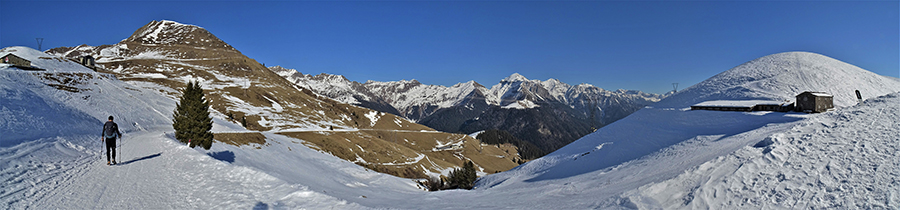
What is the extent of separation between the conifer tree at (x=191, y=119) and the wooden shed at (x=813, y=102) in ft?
194

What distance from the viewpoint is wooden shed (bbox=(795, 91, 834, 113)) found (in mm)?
36344

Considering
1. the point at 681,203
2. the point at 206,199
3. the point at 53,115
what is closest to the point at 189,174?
the point at 206,199

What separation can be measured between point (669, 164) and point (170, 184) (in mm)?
24808

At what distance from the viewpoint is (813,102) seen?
36.5 m

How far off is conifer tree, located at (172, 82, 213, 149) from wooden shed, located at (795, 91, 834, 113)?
194 feet

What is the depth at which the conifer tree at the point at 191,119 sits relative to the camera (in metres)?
31.6

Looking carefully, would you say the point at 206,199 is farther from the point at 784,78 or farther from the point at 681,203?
the point at 784,78

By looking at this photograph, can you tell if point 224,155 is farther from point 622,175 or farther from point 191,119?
point 622,175

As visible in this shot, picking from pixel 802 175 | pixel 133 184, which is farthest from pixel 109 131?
pixel 802 175

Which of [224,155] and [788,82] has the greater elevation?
[788,82]

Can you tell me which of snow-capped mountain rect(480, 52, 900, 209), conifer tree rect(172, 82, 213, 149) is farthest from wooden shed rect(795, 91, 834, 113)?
conifer tree rect(172, 82, 213, 149)

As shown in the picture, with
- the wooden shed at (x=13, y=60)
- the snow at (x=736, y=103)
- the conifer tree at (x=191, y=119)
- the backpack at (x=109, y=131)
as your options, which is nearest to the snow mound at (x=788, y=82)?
the snow at (x=736, y=103)

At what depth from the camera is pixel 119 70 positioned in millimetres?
184500

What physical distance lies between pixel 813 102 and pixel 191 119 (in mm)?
60381
